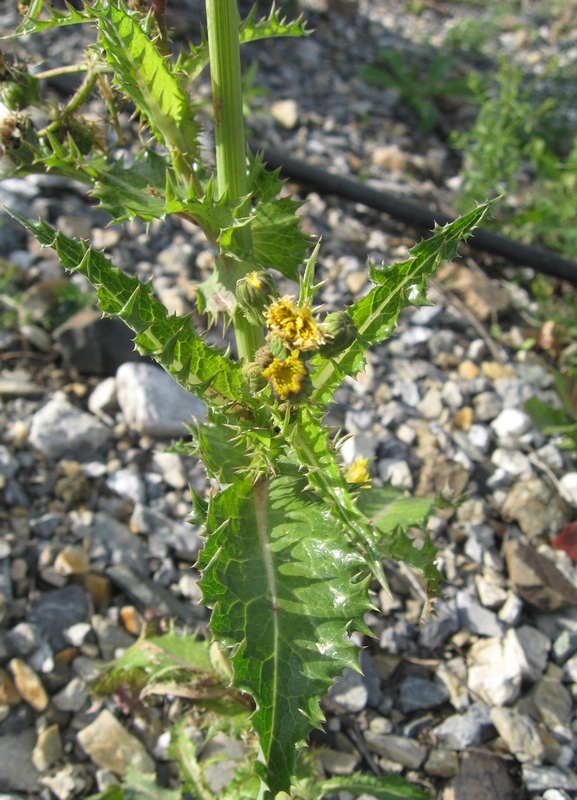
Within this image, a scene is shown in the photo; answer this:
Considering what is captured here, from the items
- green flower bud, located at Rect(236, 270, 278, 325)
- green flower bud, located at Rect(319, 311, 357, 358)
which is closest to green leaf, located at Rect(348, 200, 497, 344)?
green flower bud, located at Rect(319, 311, 357, 358)

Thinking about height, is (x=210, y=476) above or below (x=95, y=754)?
above

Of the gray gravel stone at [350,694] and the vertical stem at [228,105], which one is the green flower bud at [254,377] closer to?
the vertical stem at [228,105]

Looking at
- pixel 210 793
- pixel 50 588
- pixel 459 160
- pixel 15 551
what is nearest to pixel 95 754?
pixel 210 793

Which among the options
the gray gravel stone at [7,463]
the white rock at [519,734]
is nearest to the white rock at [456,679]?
the white rock at [519,734]

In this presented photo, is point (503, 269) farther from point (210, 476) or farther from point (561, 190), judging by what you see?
point (210, 476)

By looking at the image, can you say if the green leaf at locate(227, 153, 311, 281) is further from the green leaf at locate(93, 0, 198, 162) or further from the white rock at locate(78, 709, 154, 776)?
the white rock at locate(78, 709, 154, 776)

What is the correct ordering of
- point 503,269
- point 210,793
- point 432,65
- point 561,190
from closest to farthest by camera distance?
point 210,793, point 503,269, point 561,190, point 432,65

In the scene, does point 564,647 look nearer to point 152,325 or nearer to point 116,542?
point 116,542
